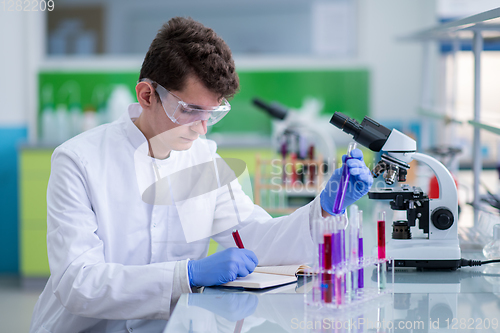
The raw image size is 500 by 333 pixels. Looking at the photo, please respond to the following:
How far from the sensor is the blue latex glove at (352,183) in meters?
1.28

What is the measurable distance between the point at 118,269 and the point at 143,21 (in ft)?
12.0

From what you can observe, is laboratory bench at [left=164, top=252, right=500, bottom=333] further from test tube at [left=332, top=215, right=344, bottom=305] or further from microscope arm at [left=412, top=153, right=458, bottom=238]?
microscope arm at [left=412, top=153, right=458, bottom=238]

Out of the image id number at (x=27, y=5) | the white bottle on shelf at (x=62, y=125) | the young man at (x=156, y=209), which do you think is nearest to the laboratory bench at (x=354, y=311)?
the young man at (x=156, y=209)

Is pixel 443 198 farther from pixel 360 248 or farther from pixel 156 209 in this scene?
pixel 156 209

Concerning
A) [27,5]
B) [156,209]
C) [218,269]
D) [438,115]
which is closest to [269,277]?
[218,269]

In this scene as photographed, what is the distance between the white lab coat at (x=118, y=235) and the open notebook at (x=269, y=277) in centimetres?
8

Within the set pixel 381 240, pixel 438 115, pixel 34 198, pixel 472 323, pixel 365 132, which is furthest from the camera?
pixel 34 198

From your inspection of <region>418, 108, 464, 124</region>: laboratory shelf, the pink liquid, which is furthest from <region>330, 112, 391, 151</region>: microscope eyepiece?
<region>418, 108, 464, 124</region>: laboratory shelf

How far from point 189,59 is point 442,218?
0.83 meters

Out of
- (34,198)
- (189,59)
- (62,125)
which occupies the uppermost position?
(189,59)

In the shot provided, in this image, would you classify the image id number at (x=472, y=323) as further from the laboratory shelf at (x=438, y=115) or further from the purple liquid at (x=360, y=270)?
the laboratory shelf at (x=438, y=115)

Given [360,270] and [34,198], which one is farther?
[34,198]

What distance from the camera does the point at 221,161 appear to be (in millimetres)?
1829

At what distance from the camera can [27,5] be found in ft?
14.3
